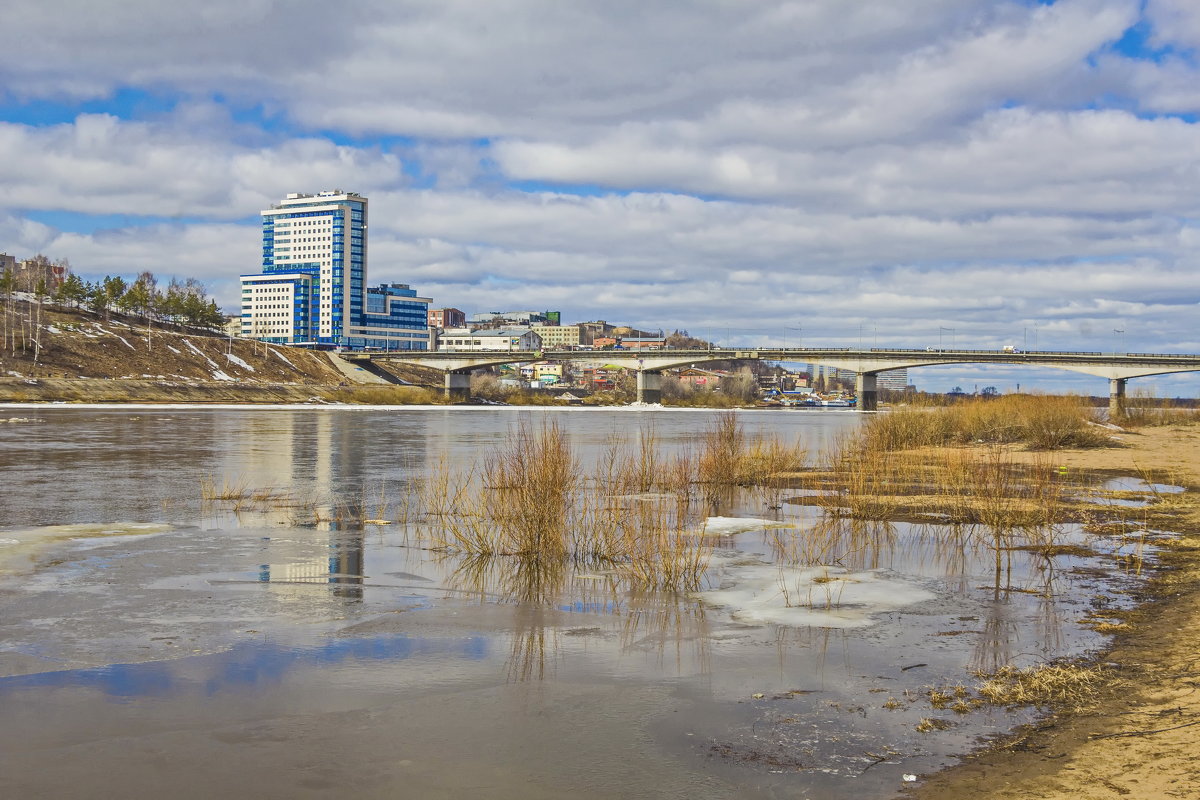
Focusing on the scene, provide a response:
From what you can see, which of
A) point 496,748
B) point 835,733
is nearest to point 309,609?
point 496,748

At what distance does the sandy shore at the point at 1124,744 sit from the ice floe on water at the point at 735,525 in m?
8.14

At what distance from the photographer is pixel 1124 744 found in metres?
7.38

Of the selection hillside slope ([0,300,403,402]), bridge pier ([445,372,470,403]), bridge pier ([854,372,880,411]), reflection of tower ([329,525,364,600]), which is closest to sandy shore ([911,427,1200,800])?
reflection of tower ([329,525,364,600])

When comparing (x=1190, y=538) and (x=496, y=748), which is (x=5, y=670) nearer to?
(x=496, y=748)

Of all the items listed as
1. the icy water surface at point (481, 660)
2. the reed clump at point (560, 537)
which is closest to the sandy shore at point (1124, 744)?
the icy water surface at point (481, 660)

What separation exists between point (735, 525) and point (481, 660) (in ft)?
33.7

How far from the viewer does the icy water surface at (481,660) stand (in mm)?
7230

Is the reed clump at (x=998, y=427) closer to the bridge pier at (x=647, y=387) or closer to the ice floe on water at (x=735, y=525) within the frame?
the ice floe on water at (x=735, y=525)

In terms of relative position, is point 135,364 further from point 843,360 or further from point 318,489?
point 318,489

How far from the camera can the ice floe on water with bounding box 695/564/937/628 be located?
39.4 feet

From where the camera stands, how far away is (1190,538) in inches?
696

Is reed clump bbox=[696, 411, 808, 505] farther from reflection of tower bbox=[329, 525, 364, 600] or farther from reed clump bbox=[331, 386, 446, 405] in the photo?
reed clump bbox=[331, 386, 446, 405]

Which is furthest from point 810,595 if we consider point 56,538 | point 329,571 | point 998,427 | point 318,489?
point 998,427

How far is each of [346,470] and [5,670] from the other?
2193cm
